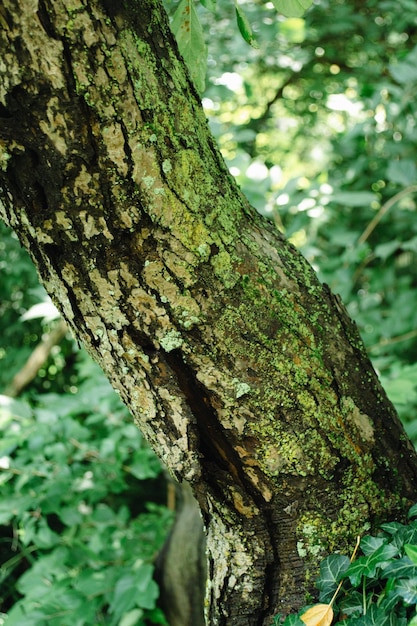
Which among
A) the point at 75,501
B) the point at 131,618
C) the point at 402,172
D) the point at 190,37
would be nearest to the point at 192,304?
the point at 190,37

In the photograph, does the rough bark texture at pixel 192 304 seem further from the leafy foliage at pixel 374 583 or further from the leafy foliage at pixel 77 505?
the leafy foliage at pixel 77 505

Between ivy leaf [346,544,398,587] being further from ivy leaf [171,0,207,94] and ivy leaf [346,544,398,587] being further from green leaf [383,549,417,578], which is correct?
ivy leaf [171,0,207,94]

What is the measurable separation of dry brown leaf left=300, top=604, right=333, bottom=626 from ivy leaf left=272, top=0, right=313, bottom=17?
2.93ft

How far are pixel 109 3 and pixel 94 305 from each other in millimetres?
400

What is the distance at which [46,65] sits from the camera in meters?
0.71

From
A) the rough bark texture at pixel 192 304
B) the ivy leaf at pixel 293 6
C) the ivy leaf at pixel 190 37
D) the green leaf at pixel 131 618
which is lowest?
the green leaf at pixel 131 618

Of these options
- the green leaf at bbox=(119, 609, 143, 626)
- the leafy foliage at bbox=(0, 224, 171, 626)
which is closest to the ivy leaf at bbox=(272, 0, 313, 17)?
the leafy foliage at bbox=(0, 224, 171, 626)

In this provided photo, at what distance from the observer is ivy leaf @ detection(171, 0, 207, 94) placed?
0.88 meters

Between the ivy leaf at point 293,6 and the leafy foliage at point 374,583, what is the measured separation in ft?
2.51

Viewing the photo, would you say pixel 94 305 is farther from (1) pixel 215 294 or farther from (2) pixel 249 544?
(2) pixel 249 544

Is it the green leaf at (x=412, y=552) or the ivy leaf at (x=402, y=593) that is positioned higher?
the green leaf at (x=412, y=552)

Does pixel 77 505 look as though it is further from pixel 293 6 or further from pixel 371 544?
pixel 293 6

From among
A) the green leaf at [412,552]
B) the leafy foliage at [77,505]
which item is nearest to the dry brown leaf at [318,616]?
the green leaf at [412,552]

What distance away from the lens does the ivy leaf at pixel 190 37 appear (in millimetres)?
882
